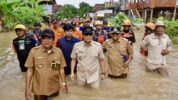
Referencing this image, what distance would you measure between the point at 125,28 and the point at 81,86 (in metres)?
3.17

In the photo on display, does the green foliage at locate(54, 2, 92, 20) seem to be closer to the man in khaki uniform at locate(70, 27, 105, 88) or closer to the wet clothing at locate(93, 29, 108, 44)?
the wet clothing at locate(93, 29, 108, 44)

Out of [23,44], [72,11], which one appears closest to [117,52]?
[23,44]

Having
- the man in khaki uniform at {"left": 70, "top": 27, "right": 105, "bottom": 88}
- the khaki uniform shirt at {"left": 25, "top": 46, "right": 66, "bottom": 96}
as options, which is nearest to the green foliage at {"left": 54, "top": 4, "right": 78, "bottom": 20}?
the man in khaki uniform at {"left": 70, "top": 27, "right": 105, "bottom": 88}

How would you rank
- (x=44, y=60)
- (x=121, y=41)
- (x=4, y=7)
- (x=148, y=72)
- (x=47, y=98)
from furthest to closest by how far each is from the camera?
(x=4, y=7) < (x=148, y=72) < (x=121, y=41) < (x=47, y=98) < (x=44, y=60)

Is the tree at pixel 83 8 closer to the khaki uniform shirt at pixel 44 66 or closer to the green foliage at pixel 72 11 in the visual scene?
the green foliage at pixel 72 11

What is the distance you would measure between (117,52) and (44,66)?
346 centimetres

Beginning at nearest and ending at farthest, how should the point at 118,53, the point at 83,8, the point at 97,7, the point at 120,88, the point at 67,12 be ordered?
the point at 120,88 < the point at 118,53 < the point at 67,12 < the point at 83,8 < the point at 97,7

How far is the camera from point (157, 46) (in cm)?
983

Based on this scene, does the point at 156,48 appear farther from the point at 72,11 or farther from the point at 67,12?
the point at 72,11

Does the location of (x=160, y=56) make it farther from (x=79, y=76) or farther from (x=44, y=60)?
(x=44, y=60)

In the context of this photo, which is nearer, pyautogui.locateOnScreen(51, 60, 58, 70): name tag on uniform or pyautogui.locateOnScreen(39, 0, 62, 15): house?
pyautogui.locateOnScreen(51, 60, 58, 70): name tag on uniform

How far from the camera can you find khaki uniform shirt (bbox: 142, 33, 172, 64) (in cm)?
982

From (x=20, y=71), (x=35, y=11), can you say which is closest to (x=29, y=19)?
(x=35, y=11)

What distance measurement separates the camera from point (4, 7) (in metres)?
13.6
